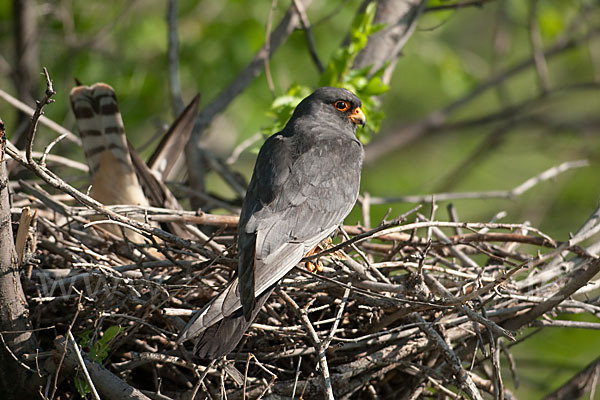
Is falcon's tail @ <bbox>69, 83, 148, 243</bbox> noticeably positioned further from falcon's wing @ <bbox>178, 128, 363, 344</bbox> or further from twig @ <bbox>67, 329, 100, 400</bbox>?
twig @ <bbox>67, 329, 100, 400</bbox>

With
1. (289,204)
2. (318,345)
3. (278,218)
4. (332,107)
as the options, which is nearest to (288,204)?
(289,204)

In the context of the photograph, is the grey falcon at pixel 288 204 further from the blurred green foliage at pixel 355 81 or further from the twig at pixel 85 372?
the twig at pixel 85 372

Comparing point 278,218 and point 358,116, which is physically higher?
point 358,116

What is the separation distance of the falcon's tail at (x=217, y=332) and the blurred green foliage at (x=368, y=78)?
6.43ft

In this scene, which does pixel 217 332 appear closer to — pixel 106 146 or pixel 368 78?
pixel 106 146

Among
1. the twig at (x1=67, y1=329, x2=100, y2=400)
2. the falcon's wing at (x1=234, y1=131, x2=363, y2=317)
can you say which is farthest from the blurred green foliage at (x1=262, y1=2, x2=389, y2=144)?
the twig at (x1=67, y1=329, x2=100, y2=400)

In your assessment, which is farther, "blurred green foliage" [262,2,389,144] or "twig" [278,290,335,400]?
"blurred green foliage" [262,2,389,144]

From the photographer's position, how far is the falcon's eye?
153 inches

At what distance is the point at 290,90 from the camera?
420cm

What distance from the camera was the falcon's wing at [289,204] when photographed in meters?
A: 2.77

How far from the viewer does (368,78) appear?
4250 mm

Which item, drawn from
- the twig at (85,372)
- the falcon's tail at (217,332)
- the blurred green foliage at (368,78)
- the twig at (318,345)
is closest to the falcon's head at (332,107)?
the blurred green foliage at (368,78)

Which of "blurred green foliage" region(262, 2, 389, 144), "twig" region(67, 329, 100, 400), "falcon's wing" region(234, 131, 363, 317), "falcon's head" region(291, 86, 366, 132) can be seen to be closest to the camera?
"twig" region(67, 329, 100, 400)

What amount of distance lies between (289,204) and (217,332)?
2.46ft
